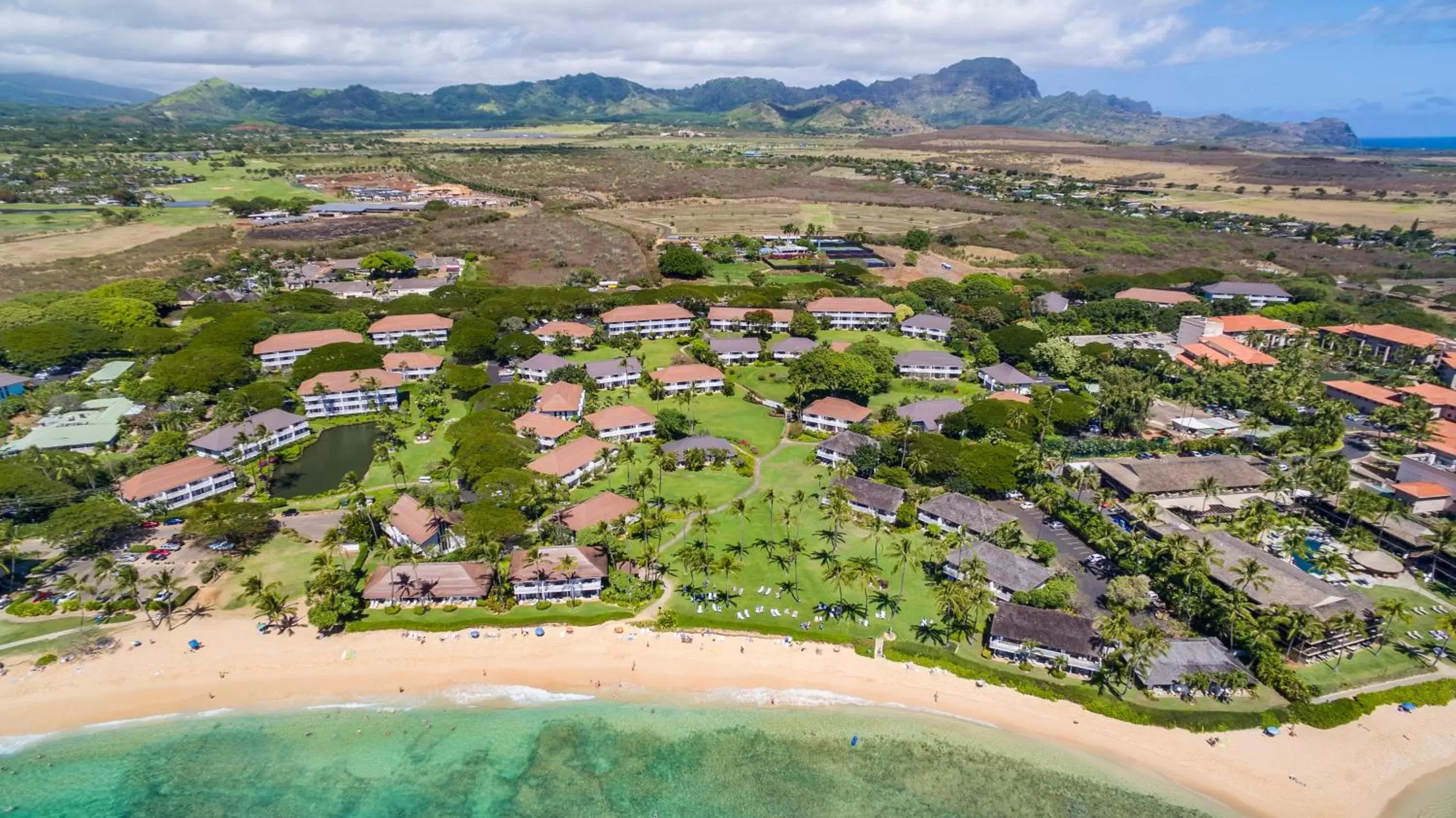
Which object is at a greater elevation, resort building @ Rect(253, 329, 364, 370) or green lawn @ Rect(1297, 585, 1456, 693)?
resort building @ Rect(253, 329, 364, 370)

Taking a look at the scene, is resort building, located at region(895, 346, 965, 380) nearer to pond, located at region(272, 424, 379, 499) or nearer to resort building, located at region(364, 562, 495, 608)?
resort building, located at region(364, 562, 495, 608)

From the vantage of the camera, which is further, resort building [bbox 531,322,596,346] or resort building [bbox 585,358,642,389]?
resort building [bbox 531,322,596,346]

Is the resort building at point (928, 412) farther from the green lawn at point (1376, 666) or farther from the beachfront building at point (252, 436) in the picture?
the beachfront building at point (252, 436)

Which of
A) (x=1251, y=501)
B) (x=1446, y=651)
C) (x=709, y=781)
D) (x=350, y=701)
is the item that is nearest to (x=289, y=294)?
(x=350, y=701)

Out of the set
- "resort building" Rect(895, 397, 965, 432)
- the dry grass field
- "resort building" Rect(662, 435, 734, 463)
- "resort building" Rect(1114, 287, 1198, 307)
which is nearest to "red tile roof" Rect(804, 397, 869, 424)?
"resort building" Rect(895, 397, 965, 432)

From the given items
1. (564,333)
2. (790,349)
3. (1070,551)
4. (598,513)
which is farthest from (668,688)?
(564,333)

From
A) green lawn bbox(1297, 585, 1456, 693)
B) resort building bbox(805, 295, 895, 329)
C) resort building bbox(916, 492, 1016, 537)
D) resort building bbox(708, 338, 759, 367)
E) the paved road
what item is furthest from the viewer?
resort building bbox(805, 295, 895, 329)

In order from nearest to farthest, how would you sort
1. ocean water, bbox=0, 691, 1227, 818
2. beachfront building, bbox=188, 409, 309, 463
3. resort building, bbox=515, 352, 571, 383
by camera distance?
ocean water, bbox=0, 691, 1227, 818 → beachfront building, bbox=188, 409, 309, 463 → resort building, bbox=515, 352, 571, 383

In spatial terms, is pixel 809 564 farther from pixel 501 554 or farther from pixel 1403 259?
pixel 1403 259
